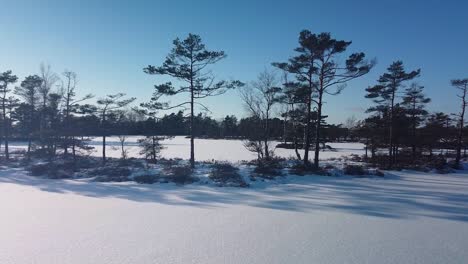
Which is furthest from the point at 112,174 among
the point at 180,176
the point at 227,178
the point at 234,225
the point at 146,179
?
the point at 234,225

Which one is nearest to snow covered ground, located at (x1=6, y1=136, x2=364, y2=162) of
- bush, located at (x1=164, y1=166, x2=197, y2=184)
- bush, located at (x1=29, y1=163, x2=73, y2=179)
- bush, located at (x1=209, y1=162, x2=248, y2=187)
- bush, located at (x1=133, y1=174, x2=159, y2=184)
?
bush, located at (x1=29, y1=163, x2=73, y2=179)

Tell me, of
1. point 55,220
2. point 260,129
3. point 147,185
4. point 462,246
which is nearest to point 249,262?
point 462,246

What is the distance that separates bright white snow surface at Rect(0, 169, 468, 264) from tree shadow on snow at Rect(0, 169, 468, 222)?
37 mm

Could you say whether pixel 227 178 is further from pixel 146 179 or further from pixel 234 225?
pixel 234 225

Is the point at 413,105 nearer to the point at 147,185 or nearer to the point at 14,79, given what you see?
the point at 147,185

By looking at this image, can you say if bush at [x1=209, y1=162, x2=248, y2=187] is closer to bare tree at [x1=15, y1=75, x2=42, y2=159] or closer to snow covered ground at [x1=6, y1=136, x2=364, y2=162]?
snow covered ground at [x1=6, y1=136, x2=364, y2=162]

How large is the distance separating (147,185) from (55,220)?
5.63 metres

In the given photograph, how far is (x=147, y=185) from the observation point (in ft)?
40.8

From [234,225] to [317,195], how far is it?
15.5 feet

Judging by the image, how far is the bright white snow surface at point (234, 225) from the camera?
4719 millimetres

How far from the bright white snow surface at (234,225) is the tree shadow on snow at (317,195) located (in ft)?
0.12

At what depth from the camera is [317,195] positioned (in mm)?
10039

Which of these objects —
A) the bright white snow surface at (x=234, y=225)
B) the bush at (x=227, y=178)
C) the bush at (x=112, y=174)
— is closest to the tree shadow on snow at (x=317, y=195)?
the bright white snow surface at (x=234, y=225)

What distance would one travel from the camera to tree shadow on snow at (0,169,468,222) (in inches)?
315
